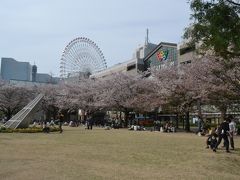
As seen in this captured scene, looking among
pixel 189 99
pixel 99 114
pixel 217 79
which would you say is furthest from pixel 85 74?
pixel 217 79

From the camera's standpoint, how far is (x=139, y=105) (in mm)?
50875

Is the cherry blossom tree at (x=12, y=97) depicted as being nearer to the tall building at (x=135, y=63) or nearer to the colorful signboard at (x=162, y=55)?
the tall building at (x=135, y=63)

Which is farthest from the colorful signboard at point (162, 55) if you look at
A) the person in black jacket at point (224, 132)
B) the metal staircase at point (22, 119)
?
the person in black jacket at point (224, 132)

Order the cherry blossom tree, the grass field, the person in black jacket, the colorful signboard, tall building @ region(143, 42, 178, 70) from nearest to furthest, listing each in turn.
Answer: the grass field, the person in black jacket, the cherry blossom tree, tall building @ region(143, 42, 178, 70), the colorful signboard

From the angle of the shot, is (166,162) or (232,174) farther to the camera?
(166,162)

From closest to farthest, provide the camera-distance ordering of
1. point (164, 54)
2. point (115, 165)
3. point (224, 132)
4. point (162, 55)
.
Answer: point (115, 165)
point (224, 132)
point (164, 54)
point (162, 55)

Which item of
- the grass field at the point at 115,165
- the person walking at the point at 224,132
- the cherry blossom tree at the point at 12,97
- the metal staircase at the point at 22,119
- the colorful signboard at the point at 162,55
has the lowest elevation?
the grass field at the point at 115,165

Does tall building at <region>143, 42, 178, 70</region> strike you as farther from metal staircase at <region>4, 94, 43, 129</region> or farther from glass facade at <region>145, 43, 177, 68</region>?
metal staircase at <region>4, 94, 43, 129</region>

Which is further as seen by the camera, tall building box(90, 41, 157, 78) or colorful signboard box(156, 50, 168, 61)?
tall building box(90, 41, 157, 78)

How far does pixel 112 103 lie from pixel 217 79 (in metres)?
25.9

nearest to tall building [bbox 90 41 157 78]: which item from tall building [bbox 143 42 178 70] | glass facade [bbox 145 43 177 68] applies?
tall building [bbox 143 42 178 70]

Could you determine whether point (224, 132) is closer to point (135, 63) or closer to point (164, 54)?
point (164, 54)

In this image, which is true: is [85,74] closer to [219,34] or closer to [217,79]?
[217,79]

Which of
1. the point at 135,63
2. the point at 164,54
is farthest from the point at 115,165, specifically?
the point at 135,63
